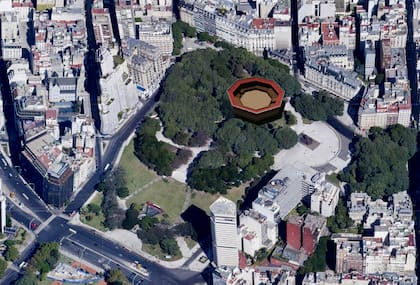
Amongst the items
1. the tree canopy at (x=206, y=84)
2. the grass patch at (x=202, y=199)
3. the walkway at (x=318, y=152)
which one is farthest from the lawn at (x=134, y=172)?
the walkway at (x=318, y=152)

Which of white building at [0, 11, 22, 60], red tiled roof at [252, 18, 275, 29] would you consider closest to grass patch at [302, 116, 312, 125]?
red tiled roof at [252, 18, 275, 29]

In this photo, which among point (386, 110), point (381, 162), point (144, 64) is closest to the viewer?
point (381, 162)

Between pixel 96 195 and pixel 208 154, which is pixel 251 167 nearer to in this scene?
pixel 208 154

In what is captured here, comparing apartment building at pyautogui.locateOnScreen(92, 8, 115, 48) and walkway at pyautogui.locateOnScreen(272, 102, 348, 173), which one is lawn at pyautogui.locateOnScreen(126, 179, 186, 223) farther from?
apartment building at pyautogui.locateOnScreen(92, 8, 115, 48)

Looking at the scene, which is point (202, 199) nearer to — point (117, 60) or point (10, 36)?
point (117, 60)

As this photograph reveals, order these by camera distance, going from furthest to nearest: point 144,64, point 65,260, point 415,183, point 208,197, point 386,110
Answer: point 144,64
point 386,110
point 208,197
point 415,183
point 65,260

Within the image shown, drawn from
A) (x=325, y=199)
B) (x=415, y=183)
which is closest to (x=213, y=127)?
(x=325, y=199)
